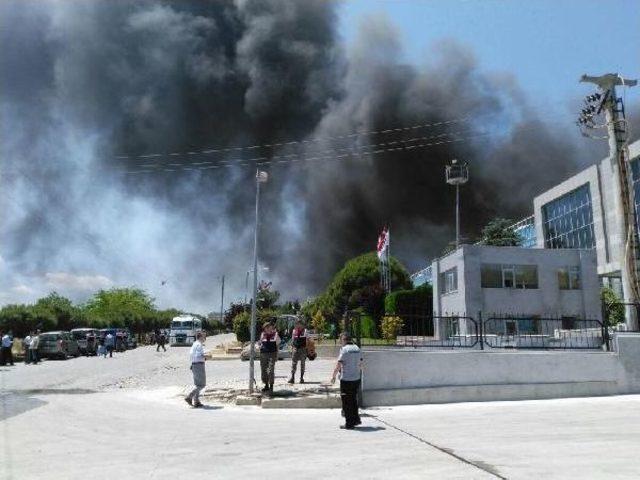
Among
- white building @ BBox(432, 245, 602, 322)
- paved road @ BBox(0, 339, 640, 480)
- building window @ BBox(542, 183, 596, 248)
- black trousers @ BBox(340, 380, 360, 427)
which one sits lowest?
paved road @ BBox(0, 339, 640, 480)

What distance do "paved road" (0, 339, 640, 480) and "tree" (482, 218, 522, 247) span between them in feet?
173

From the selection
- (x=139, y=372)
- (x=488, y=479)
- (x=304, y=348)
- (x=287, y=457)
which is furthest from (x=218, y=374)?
(x=488, y=479)

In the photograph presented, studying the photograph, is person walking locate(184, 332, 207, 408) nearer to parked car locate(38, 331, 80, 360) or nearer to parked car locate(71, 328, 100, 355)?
parked car locate(38, 331, 80, 360)

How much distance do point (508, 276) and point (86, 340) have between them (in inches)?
1142

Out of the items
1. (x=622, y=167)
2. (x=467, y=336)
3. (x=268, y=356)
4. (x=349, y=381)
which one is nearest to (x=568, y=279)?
(x=622, y=167)

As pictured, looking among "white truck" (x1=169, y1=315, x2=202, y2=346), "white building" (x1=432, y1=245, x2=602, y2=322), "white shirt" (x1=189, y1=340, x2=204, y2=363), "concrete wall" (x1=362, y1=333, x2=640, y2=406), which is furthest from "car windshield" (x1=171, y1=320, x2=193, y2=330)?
"concrete wall" (x1=362, y1=333, x2=640, y2=406)

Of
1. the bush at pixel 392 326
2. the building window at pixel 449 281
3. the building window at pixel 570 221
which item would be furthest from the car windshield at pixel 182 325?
the building window at pixel 570 221

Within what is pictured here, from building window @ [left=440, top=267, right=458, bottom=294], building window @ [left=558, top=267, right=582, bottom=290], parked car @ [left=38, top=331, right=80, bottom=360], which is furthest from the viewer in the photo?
building window @ [left=440, top=267, right=458, bottom=294]

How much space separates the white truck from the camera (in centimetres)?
5091

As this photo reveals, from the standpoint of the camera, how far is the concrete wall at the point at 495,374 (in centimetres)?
1281

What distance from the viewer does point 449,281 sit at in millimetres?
40812

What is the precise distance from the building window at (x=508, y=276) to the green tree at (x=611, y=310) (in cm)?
467

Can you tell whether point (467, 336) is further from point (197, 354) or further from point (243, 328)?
point (243, 328)

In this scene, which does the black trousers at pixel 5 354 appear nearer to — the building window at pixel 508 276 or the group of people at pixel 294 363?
the group of people at pixel 294 363
